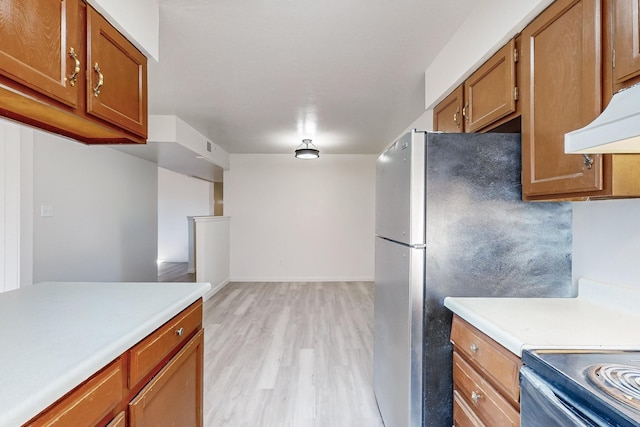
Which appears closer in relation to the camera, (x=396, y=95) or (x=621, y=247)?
(x=621, y=247)

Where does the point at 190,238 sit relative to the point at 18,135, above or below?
below

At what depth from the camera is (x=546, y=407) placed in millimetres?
839

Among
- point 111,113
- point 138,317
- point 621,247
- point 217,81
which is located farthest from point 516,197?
point 217,81

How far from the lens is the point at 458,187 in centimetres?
152

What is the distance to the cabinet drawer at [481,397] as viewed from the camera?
3.50 feet

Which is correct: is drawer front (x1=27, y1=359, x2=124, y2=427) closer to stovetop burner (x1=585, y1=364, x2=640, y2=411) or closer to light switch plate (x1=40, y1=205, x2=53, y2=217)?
stovetop burner (x1=585, y1=364, x2=640, y2=411)

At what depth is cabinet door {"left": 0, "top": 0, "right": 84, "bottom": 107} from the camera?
946 mm

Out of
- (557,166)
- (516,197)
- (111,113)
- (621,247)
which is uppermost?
(111,113)

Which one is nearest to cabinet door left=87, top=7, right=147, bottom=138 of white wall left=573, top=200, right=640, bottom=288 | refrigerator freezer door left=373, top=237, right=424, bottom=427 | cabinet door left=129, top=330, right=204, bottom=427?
cabinet door left=129, top=330, right=204, bottom=427

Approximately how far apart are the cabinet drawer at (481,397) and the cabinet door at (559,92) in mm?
769

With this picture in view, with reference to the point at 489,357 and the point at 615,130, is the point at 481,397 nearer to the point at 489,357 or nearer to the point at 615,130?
the point at 489,357

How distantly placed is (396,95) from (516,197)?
1878mm

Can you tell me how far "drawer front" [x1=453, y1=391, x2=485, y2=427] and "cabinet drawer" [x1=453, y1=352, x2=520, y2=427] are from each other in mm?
20

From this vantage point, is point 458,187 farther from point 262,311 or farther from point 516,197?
point 262,311
